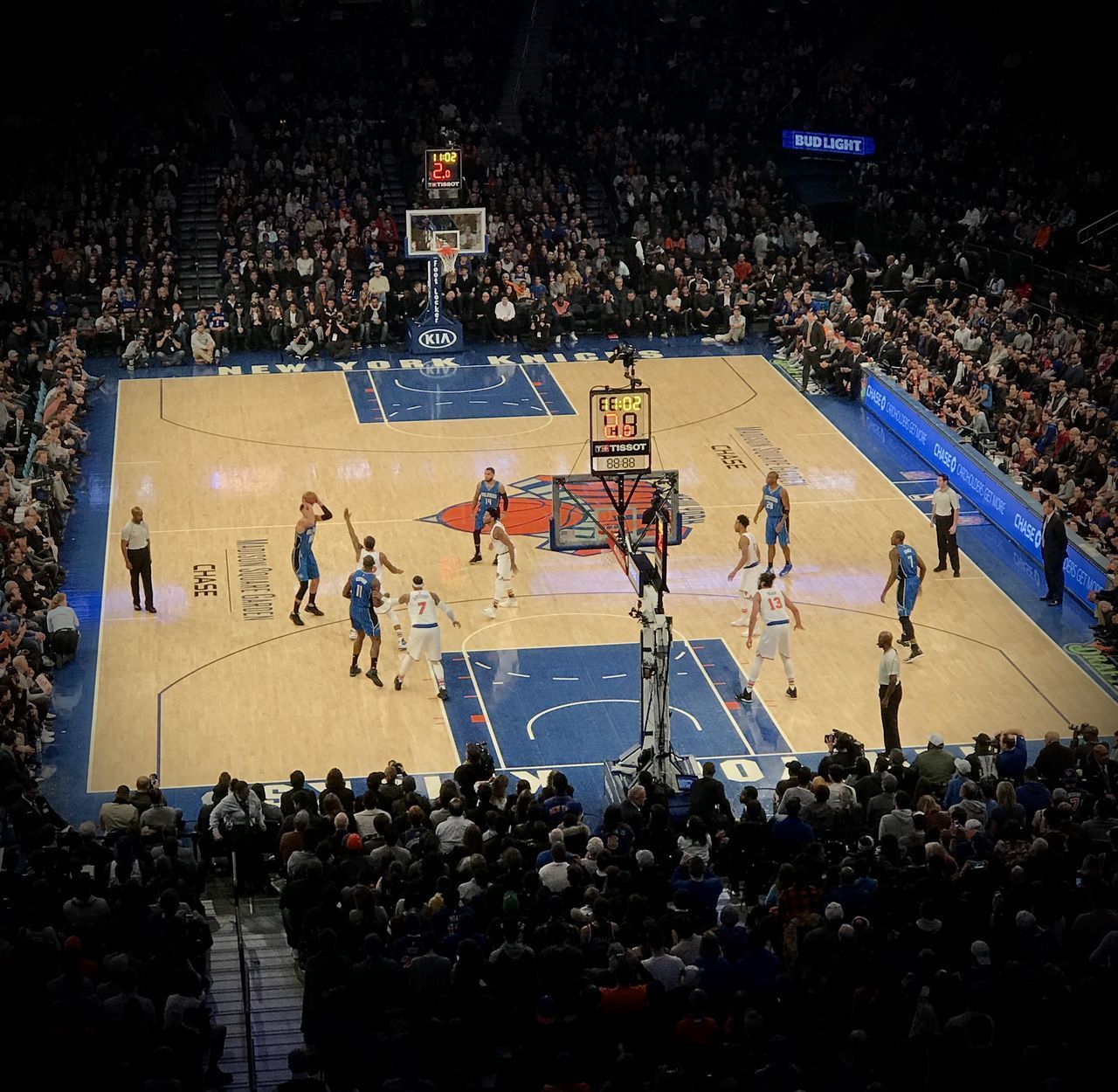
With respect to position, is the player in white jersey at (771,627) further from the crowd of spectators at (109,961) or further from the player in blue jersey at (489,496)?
the crowd of spectators at (109,961)

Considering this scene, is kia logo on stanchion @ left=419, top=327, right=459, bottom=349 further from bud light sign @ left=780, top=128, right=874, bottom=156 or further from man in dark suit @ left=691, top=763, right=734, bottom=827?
man in dark suit @ left=691, top=763, right=734, bottom=827

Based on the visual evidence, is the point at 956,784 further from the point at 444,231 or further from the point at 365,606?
the point at 444,231

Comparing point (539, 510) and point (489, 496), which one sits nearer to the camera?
point (489, 496)

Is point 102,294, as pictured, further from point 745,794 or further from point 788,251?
point 745,794

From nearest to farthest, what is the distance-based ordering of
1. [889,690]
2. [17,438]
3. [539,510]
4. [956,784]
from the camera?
[956,784], [889,690], [539,510], [17,438]

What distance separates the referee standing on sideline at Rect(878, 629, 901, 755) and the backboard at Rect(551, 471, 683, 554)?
3.17 m

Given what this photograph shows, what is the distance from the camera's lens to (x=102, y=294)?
39.8m

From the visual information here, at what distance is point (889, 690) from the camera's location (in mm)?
21828

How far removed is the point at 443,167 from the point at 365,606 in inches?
659

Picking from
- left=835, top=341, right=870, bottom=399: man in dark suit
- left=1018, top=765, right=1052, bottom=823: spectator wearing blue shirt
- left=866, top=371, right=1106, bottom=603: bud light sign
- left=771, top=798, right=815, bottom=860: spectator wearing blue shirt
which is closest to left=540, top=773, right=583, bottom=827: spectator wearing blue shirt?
left=771, top=798, right=815, bottom=860: spectator wearing blue shirt

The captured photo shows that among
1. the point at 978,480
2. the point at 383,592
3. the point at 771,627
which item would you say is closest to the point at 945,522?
the point at 978,480

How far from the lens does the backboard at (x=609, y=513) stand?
22281 mm

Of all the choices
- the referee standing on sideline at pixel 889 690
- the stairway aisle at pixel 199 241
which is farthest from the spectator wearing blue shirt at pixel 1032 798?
the stairway aisle at pixel 199 241

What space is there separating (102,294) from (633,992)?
29720mm
